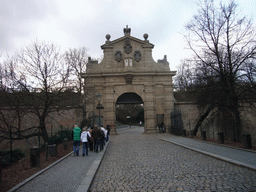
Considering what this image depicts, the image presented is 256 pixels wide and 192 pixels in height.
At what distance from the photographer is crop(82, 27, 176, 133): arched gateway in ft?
90.1

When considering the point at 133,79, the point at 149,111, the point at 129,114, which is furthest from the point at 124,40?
the point at 129,114

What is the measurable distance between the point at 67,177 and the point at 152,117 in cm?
2113

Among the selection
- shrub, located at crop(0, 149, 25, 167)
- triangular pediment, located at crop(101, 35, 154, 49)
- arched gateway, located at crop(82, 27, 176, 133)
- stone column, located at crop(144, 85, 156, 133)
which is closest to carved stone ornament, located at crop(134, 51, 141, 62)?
arched gateway, located at crop(82, 27, 176, 133)

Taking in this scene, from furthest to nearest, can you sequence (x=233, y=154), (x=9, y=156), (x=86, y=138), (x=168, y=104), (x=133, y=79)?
1. (x=133, y=79)
2. (x=168, y=104)
3. (x=86, y=138)
4. (x=9, y=156)
5. (x=233, y=154)

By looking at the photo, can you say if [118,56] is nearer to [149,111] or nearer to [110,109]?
[110,109]

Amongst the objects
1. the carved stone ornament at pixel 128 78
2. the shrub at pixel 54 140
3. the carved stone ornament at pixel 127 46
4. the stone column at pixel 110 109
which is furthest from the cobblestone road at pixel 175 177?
the carved stone ornament at pixel 127 46

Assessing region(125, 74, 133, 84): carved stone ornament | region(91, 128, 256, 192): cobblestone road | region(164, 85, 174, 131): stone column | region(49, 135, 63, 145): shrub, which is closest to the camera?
region(91, 128, 256, 192): cobblestone road

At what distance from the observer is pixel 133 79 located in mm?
27844

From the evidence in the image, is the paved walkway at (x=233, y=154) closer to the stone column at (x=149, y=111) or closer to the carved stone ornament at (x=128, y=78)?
the stone column at (x=149, y=111)

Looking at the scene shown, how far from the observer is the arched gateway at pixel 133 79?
27453 mm

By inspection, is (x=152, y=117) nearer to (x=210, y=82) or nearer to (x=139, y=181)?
(x=210, y=82)

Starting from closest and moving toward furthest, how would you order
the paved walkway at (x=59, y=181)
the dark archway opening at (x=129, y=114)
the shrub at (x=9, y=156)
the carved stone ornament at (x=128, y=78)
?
the paved walkway at (x=59, y=181) < the shrub at (x=9, y=156) < the carved stone ornament at (x=128, y=78) < the dark archway opening at (x=129, y=114)

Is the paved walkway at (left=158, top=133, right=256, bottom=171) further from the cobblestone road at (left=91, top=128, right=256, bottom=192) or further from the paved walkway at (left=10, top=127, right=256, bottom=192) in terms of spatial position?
the cobblestone road at (left=91, top=128, right=256, bottom=192)

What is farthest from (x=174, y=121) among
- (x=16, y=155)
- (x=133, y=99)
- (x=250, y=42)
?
(x=16, y=155)
